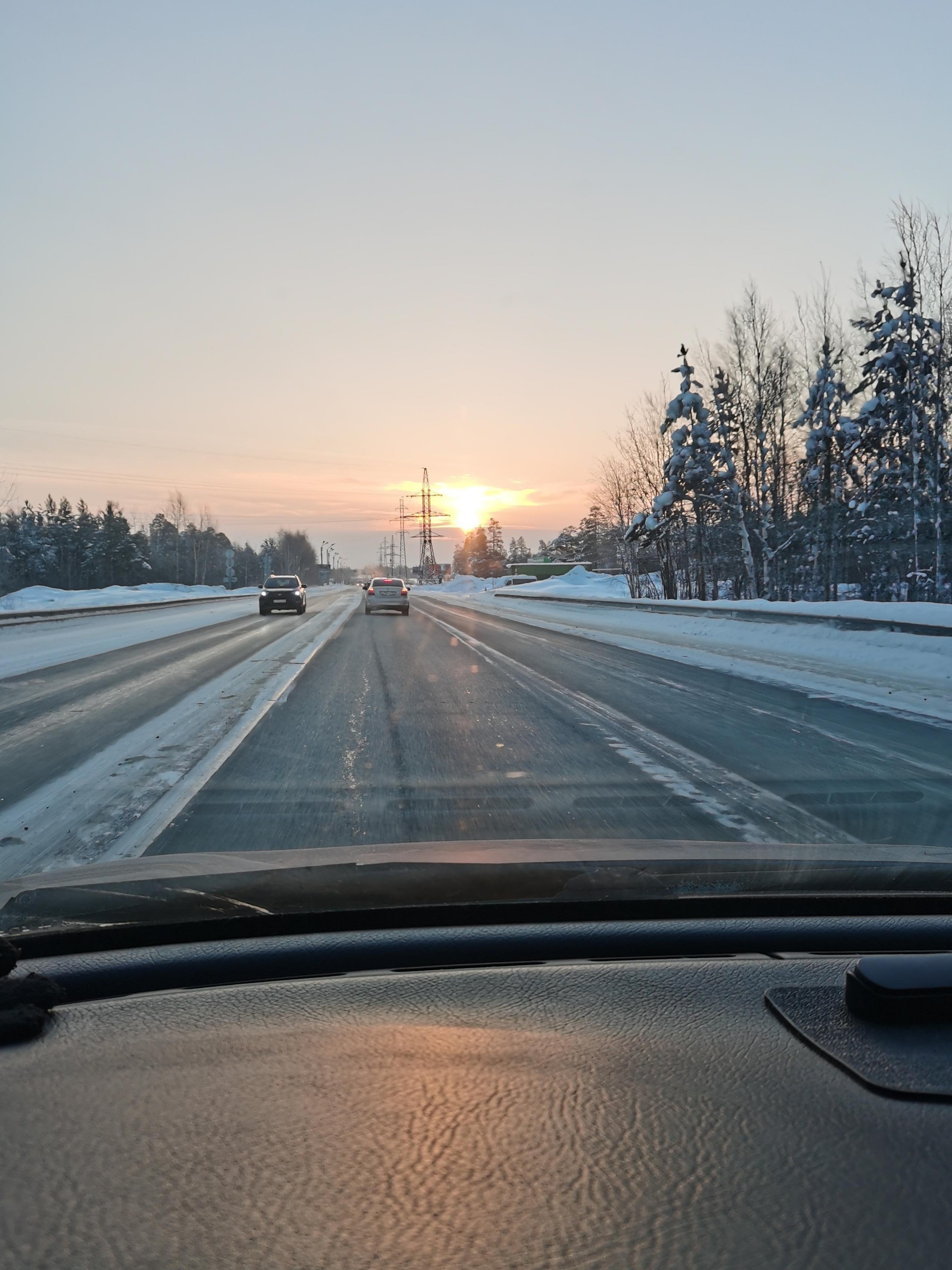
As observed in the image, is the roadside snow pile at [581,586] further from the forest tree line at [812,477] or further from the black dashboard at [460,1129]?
the black dashboard at [460,1129]

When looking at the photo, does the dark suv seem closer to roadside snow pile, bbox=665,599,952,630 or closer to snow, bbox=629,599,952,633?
snow, bbox=629,599,952,633

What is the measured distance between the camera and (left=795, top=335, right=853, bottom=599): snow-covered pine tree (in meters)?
38.9

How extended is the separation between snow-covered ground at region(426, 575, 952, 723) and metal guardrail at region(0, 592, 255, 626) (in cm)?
1516

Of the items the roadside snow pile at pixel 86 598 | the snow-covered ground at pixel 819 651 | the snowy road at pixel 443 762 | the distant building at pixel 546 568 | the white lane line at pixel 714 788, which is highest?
the distant building at pixel 546 568

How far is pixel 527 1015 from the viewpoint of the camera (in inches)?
81.0

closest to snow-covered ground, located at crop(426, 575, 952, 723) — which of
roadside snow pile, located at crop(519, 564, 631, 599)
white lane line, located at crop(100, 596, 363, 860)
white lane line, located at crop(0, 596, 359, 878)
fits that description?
white lane line, located at crop(100, 596, 363, 860)

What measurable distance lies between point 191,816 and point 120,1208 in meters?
4.58

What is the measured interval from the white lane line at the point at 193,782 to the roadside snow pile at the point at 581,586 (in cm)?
4457

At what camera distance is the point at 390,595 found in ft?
121

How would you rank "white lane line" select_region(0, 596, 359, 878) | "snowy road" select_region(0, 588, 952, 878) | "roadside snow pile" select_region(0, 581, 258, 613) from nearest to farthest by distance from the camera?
"white lane line" select_region(0, 596, 359, 878), "snowy road" select_region(0, 588, 952, 878), "roadside snow pile" select_region(0, 581, 258, 613)

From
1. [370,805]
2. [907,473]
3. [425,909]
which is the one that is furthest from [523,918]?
[907,473]

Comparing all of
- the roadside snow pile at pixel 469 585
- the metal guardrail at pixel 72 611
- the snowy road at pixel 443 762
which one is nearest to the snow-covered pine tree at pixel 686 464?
the metal guardrail at pixel 72 611

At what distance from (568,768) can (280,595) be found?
32.5m

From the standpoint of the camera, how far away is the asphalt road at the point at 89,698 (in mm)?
7926
